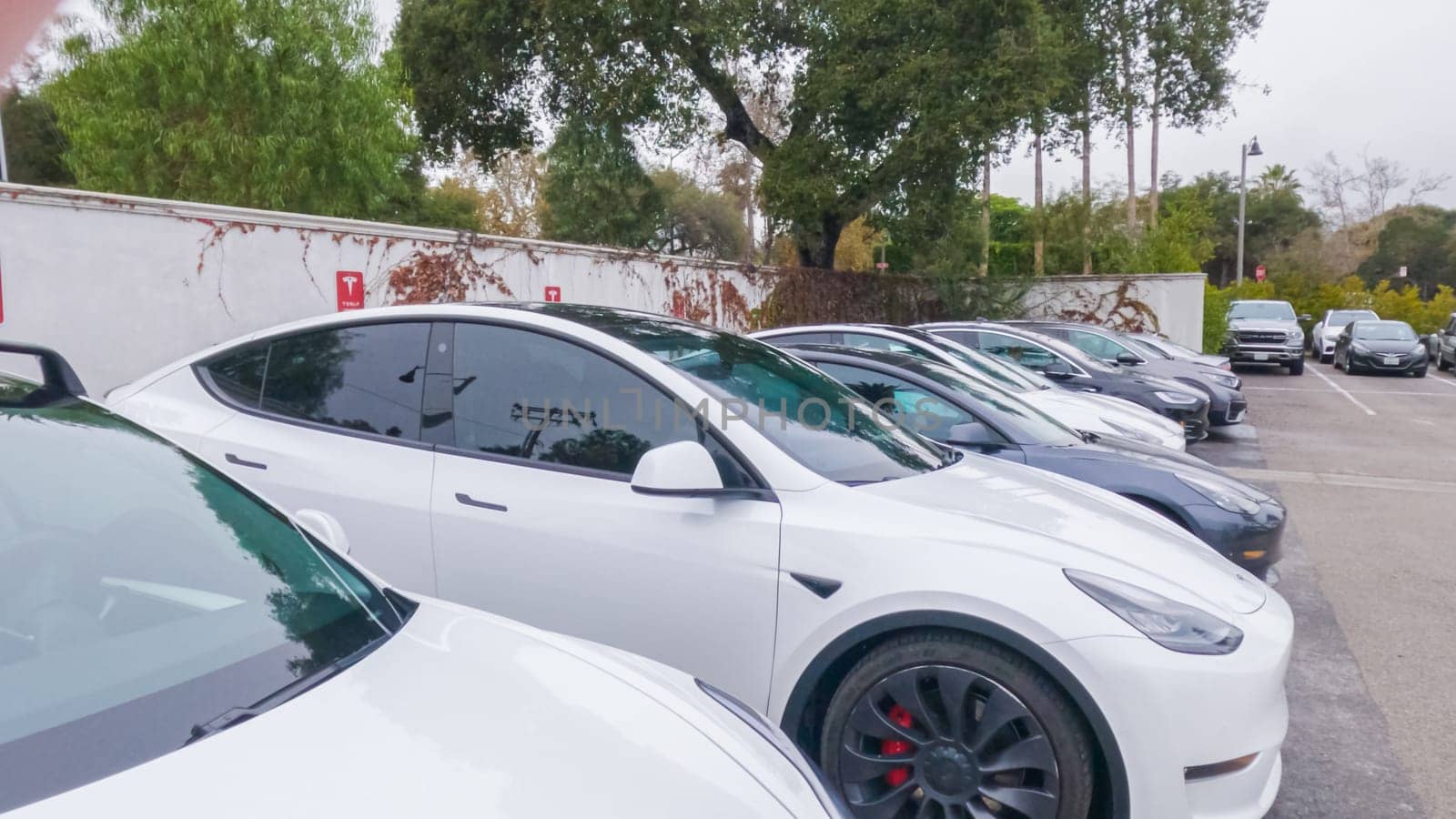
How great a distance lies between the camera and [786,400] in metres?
3.37

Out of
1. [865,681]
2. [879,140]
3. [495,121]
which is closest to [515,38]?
[495,121]

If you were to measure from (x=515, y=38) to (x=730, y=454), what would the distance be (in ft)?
60.7

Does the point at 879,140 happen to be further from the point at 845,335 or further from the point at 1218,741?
the point at 1218,741

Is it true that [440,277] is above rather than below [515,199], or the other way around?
below

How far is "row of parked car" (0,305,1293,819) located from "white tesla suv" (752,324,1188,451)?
334 centimetres

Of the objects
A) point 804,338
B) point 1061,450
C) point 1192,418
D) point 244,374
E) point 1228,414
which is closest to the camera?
point 244,374

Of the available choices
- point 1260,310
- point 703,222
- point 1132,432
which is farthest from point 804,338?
point 703,222

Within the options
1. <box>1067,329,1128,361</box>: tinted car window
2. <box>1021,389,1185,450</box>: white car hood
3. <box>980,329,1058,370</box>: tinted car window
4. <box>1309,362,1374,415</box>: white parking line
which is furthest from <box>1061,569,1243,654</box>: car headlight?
<box>1309,362,1374,415</box>: white parking line

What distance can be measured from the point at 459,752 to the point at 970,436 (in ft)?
12.6

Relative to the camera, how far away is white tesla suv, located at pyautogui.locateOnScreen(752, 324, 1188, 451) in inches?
279

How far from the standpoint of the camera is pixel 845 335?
25.1ft

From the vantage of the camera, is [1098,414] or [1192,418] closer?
[1098,414]

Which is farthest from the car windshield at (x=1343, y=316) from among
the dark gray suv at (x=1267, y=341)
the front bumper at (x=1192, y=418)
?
the front bumper at (x=1192, y=418)

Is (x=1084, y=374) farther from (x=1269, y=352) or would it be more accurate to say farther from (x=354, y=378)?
(x=1269, y=352)
